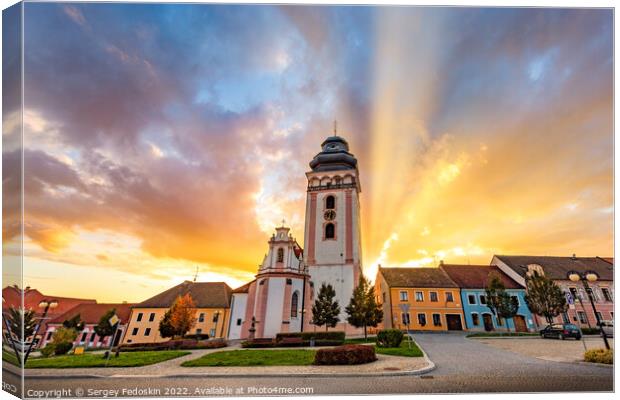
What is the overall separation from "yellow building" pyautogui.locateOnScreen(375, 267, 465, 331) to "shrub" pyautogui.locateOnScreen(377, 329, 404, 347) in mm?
12048

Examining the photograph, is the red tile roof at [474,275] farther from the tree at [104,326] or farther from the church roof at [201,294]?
the tree at [104,326]

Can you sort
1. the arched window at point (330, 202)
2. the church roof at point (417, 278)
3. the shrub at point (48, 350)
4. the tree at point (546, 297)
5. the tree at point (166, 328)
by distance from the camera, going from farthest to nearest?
the arched window at point (330, 202) → the church roof at point (417, 278) → the tree at point (166, 328) → the tree at point (546, 297) → the shrub at point (48, 350)

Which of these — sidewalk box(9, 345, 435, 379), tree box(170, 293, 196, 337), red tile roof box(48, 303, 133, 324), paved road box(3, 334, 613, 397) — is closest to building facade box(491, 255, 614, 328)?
paved road box(3, 334, 613, 397)

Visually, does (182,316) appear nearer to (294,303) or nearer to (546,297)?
(294,303)

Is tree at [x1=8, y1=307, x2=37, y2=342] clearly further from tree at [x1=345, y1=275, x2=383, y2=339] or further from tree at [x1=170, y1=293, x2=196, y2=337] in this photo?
tree at [x1=345, y1=275, x2=383, y2=339]

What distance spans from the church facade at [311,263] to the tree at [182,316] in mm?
3603

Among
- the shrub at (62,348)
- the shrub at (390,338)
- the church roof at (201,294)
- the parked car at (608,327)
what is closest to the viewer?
the parked car at (608,327)

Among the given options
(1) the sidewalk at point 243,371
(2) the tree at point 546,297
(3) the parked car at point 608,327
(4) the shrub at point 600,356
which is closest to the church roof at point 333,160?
(2) the tree at point 546,297

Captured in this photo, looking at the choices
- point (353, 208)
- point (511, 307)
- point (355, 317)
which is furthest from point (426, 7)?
point (511, 307)

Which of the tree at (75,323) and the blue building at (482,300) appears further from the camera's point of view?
the blue building at (482,300)

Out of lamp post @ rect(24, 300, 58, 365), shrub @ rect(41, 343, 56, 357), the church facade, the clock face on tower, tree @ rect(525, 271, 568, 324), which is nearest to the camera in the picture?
lamp post @ rect(24, 300, 58, 365)

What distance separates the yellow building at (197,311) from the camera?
819 inches

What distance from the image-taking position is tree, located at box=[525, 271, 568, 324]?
1691cm

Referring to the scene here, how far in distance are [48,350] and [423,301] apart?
25.2 metres
